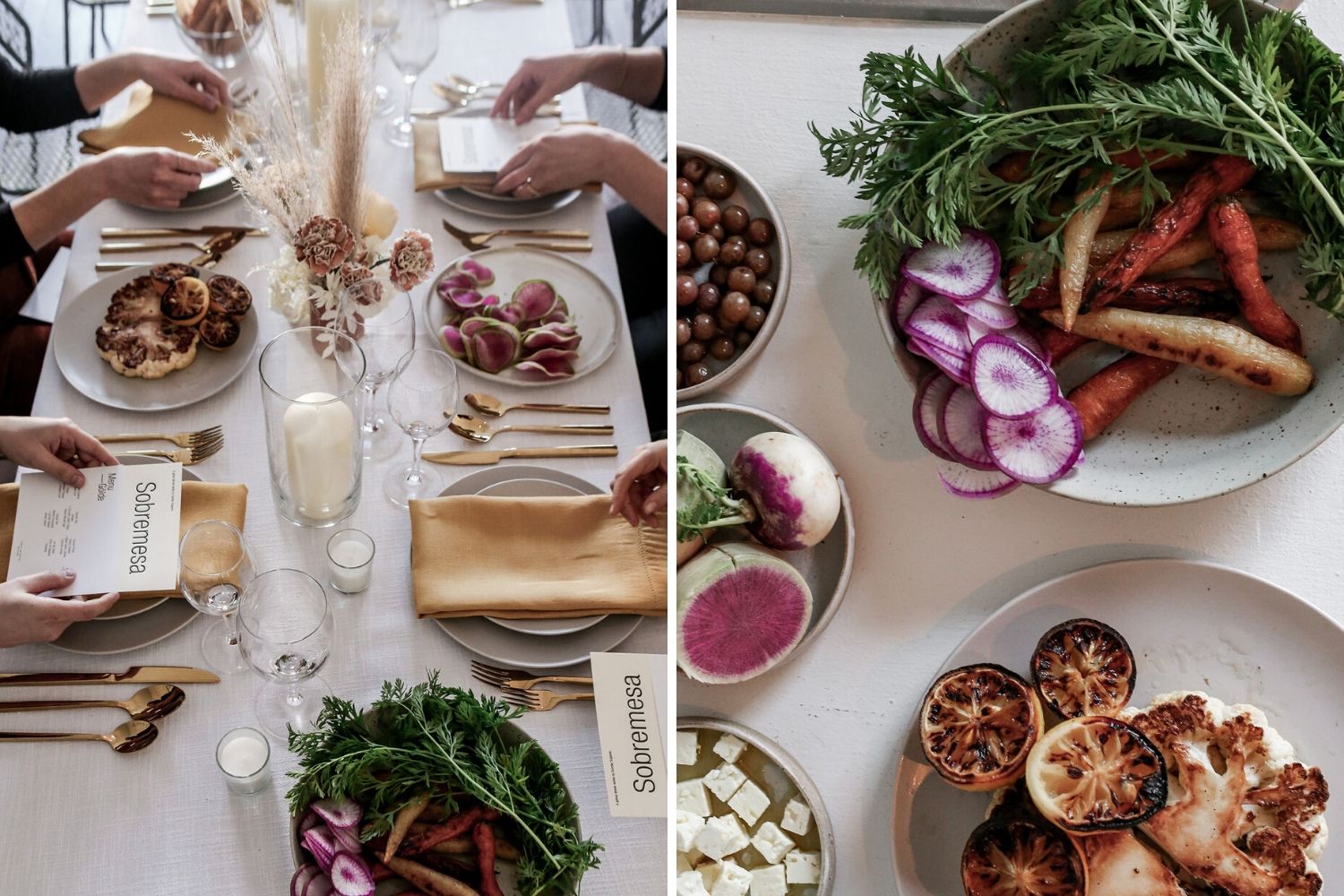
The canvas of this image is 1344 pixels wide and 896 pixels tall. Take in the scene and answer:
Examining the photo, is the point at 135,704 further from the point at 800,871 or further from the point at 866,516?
the point at 866,516

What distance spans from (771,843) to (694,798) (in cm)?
12

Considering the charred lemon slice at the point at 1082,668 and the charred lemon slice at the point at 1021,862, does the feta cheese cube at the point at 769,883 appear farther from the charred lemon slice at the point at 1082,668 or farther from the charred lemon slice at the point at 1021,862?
the charred lemon slice at the point at 1082,668

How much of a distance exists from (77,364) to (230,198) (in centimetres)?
35

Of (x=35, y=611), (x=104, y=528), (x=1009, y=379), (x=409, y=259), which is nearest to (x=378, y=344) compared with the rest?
(x=409, y=259)

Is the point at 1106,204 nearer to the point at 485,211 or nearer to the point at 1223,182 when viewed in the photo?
the point at 1223,182

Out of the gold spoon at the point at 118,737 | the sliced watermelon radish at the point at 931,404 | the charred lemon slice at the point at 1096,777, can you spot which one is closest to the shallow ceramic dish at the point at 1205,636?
the charred lemon slice at the point at 1096,777

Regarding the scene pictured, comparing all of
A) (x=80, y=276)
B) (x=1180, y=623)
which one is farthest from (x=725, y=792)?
(x=80, y=276)

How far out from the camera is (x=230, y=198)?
1.57 m

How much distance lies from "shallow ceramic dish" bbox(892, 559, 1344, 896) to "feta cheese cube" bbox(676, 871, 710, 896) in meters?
0.35

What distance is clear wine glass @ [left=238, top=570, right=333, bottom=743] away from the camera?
1088 millimetres

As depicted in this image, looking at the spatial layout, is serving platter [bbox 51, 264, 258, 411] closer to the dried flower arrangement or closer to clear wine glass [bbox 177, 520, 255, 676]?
the dried flower arrangement

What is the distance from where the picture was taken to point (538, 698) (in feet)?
3.84

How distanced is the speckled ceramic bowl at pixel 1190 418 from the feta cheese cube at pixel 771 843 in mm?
592

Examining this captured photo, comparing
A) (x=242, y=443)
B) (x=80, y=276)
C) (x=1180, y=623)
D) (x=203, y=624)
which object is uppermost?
(x=80, y=276)
